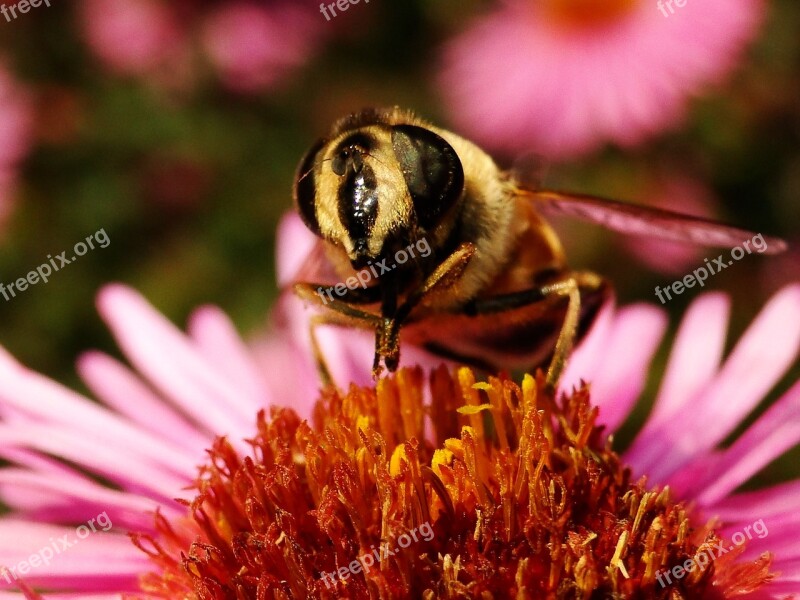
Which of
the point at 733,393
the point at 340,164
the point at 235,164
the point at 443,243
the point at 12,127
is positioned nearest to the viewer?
the point at 340,164

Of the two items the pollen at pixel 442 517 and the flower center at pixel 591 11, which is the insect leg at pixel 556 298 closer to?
the pollen at pixel 442 517

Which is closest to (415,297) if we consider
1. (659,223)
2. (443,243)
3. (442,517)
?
(443,243)

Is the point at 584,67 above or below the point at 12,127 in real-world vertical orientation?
below

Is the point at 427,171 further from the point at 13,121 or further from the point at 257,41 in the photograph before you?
the point at 13,121

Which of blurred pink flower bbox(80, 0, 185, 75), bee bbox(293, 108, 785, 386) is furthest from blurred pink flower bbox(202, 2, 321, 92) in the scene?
bee bbox(293, 108, 785, 386)

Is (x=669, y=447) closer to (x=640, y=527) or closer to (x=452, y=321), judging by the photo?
(x=640, y=527)

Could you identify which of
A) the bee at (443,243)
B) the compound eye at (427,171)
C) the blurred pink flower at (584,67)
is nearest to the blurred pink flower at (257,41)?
the blurred pink flower at (584,67)

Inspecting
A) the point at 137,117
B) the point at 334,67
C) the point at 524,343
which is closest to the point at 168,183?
the point at 137,117

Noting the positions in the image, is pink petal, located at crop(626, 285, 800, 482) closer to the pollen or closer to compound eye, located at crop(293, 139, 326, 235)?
the pollen
